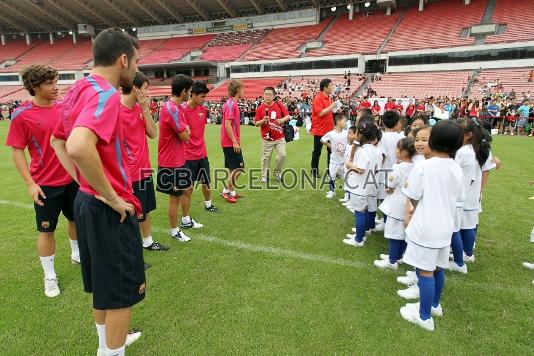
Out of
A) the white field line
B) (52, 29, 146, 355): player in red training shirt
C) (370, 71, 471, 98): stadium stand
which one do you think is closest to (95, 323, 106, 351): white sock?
(52, 29, 146, 355): player in red training shirt

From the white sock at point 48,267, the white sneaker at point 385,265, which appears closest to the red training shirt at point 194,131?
the white sock at point 48,267

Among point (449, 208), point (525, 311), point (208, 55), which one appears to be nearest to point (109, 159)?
point (449, 208)

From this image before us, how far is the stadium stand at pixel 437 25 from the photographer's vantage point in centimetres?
2848

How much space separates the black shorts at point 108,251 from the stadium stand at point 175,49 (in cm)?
4308

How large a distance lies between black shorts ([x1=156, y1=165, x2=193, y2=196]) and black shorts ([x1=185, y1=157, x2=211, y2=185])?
34cm

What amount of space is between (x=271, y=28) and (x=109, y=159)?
42.1 meters

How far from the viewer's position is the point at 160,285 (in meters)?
Result: 3.40

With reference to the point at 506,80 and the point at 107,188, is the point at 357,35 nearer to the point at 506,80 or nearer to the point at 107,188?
the point at 506,80

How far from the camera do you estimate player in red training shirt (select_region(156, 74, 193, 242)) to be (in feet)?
13.1

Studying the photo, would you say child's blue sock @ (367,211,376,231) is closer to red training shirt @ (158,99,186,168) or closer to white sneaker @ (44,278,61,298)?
red training shirt @ (158,99,186,168)

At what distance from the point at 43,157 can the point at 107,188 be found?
6.20 ft

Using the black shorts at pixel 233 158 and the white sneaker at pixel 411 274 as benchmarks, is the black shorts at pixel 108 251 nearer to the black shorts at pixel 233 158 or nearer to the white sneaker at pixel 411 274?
the white sneaker at pixel 411 274

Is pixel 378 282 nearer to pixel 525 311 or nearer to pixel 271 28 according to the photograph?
pixel 525 311

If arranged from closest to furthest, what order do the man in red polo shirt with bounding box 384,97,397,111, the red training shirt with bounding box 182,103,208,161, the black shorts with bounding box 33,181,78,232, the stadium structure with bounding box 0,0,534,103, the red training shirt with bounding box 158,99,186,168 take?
1. the black shorts with bounding box 33,181,78,232
2. the red training shirt with bounding box 158,99,186,168
3. the red training shirt with bounding box 182,103,208,161
4. the man in red polo shirt with bounding box 384,97,397,111
5. the stadium structure with bounding box 0,0,534,103
